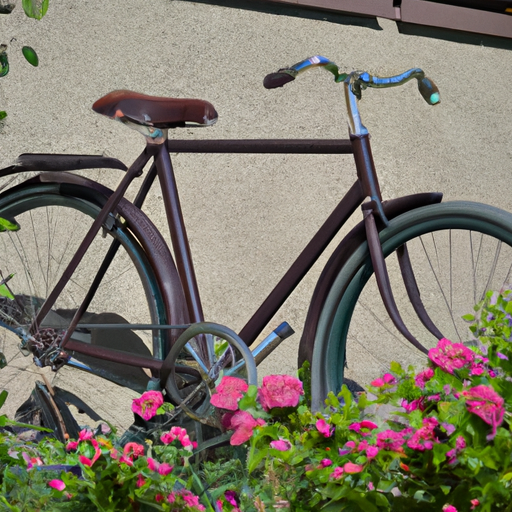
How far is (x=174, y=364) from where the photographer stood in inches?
83.1

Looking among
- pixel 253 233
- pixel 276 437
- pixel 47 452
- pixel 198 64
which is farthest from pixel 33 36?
pixel 276 437

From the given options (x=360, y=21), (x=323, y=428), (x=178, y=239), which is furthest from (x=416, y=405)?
(x=360, y=21)

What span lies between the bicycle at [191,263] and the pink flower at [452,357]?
0.63m

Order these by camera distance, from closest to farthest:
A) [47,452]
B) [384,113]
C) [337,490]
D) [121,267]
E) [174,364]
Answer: [337,490] < [47,452] < [174,364] < [121,267] < [384,113]

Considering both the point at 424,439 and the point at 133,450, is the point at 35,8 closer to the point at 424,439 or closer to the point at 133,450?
the point at 133,450

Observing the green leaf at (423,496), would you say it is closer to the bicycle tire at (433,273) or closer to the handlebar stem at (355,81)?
the bicycle tire at (433,273)

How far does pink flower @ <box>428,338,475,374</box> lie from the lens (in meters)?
1.23

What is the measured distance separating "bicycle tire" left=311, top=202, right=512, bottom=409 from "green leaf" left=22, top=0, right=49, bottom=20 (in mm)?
1104

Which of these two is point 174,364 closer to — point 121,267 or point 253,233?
point 121,267

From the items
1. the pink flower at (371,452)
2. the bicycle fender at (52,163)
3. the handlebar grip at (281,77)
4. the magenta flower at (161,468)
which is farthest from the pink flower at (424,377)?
the bicycle fender at (52,163)

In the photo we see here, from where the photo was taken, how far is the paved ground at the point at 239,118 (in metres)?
3.06

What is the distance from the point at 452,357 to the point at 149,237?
1241 mm

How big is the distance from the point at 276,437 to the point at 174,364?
0.96m

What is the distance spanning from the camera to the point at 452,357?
49.1 inches
